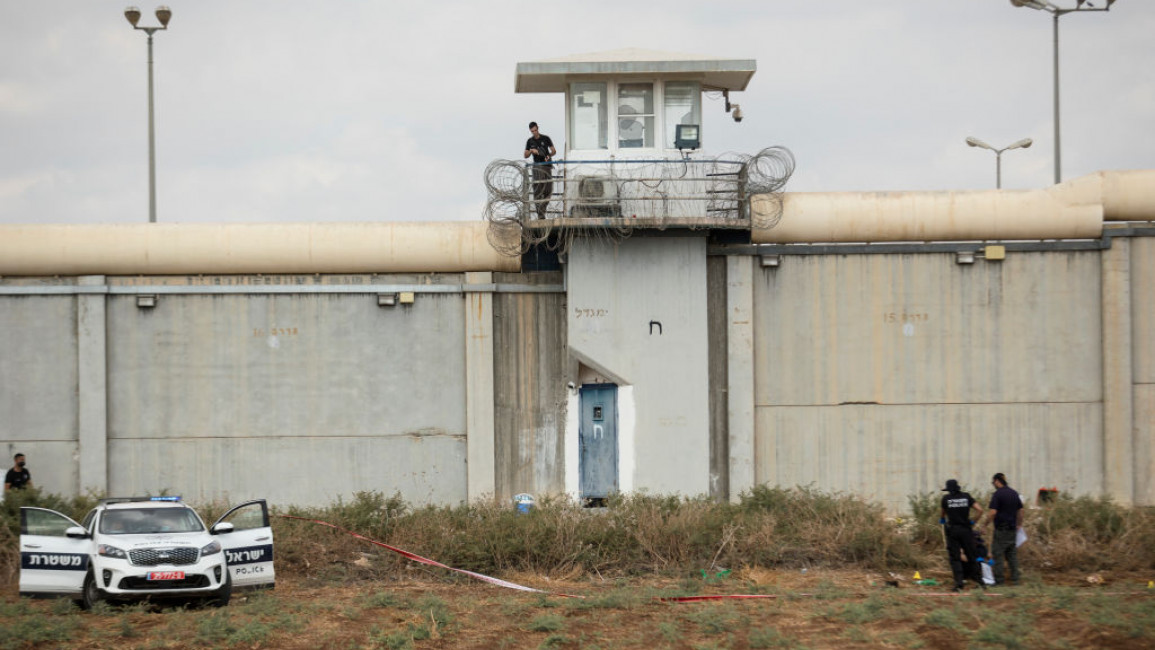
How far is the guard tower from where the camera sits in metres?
→ 22.0

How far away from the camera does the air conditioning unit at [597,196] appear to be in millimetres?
22000

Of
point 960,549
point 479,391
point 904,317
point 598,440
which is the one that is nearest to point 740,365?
point 598,440

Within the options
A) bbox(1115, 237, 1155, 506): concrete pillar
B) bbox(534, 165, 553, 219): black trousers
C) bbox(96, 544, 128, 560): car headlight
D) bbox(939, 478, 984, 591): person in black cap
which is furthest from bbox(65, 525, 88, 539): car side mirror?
bbox(1115, 237, 1155, 506): concrete pillar

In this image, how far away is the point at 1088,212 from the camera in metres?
22.8

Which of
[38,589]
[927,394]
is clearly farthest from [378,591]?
[927,394]

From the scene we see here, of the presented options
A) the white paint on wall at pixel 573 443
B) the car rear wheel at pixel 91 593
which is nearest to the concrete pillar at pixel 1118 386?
the white paint on wall at pixel 573 443

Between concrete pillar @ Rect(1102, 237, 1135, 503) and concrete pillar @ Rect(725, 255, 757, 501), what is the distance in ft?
21.6

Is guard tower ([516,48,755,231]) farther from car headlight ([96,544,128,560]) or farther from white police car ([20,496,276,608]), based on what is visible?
car headlight ([96,544,128,560])

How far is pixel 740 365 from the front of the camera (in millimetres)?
22797

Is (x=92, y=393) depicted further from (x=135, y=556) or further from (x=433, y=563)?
(x=135, y=556)

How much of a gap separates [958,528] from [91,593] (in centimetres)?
1123

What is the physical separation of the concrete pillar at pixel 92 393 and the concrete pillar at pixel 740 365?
11639mm

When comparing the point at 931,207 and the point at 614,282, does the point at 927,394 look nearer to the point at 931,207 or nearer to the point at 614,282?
the point at 931,207

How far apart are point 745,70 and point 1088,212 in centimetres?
696
